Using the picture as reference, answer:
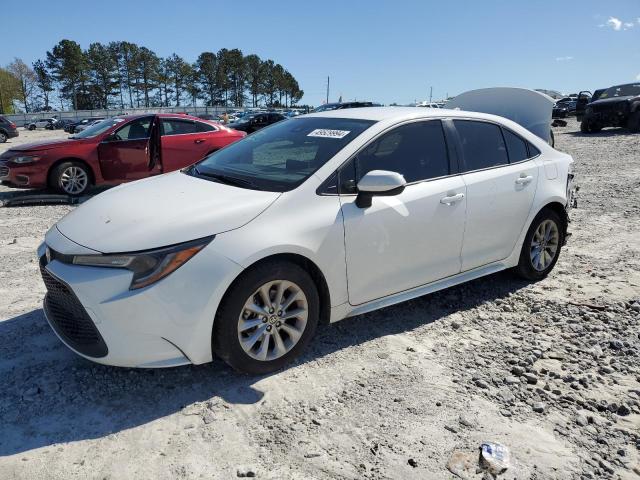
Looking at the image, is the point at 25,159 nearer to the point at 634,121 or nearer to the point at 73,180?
the point at 73,180

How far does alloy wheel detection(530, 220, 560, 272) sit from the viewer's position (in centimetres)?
458

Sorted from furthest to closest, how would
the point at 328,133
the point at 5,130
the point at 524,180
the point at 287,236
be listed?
the point at 5,130, the point at 524,180, the point at 328,133, the point at 287,236

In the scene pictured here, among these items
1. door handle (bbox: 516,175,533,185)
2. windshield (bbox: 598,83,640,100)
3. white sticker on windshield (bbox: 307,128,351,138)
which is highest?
windshield (bbox: 598,83,640,100)

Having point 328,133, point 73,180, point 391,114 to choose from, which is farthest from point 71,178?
point 391,114

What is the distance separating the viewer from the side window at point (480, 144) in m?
4.02

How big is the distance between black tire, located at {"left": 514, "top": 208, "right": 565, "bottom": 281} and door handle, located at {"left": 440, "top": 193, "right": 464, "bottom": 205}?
1.05 metres

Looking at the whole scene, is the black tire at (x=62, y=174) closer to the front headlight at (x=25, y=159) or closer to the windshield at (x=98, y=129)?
the front headlight at (x=25, y=159)

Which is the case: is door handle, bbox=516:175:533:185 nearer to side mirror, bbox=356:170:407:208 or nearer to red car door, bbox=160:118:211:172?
side mirror, bbox=356:170:407:208

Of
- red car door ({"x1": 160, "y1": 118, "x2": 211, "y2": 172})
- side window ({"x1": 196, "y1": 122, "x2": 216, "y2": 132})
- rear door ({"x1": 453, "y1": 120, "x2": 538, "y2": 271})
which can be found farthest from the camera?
side window ({"x1": 196, "y1": 122, "x2": 216, "y2": 132})

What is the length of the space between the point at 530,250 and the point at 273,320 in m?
2.68

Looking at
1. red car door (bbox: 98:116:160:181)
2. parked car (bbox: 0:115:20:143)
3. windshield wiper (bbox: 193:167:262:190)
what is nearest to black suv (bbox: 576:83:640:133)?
red car door (bbox: 98:116:160:181)

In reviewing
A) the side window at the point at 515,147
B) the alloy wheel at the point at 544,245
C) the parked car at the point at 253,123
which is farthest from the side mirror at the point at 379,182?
the parked car at the point at 253,123

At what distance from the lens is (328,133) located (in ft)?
12.0

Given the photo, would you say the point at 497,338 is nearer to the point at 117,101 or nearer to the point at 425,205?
the point at 425,205
